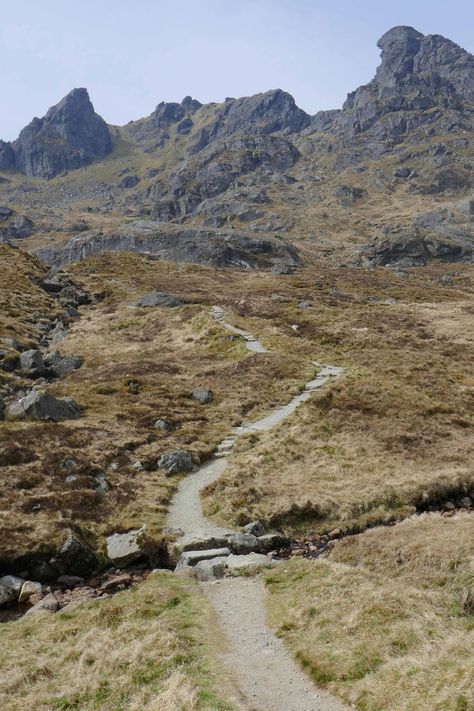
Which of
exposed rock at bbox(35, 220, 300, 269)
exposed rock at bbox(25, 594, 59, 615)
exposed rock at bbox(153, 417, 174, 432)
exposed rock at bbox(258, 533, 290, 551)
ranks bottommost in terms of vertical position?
exposed rock at bbox(258, 533, 290, 551)

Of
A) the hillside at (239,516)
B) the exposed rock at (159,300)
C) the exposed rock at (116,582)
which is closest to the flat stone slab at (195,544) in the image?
the hillside at (239,516)

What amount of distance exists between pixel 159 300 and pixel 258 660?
70967mm

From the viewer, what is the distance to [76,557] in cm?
1969

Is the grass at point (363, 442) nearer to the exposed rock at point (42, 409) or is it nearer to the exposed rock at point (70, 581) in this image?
the exposed rock at point (70, 581)

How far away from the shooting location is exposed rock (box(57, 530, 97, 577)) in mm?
19516

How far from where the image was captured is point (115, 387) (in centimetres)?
4144

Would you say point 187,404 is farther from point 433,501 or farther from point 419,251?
point 419,251

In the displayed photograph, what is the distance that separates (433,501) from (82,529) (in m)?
16.9

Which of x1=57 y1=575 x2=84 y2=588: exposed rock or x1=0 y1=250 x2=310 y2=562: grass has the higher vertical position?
x1=0 y1=250 x2=310 y2=562: grass

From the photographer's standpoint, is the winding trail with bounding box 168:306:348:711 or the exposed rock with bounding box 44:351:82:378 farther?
the exposed rock with bounding box 44:351:82:378

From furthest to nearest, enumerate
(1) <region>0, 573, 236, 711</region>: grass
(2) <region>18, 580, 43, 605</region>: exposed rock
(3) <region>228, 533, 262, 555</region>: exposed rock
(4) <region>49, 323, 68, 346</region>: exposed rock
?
(4) <region>49, 323, 68, 346</region>: exposed rock < (3) <region>228, 533, 262, 555</region>: exposed rock < (2) <region>18, 580, 43, 605</region>: exposed rock < (1) <region>0, 573, 236, 711</region>: grass

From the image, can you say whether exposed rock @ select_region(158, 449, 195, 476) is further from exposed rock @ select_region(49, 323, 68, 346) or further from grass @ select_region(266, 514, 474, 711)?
exposed rock @ select_region(49, 323, 68, 346)

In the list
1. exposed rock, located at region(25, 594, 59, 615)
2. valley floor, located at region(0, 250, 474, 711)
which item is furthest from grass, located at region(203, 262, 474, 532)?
exposed rock, located at region(25, 594, 59, 615)

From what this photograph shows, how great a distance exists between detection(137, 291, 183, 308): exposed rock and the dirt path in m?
65.0
